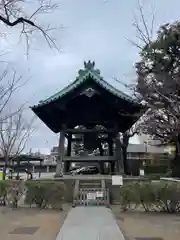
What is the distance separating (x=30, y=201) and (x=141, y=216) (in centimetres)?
450

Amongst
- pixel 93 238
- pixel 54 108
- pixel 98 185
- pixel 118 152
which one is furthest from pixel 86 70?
pixel 93 238

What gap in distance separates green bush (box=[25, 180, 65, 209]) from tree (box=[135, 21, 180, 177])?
5.08 metres

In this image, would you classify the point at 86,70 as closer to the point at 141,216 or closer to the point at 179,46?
the point at 141,216

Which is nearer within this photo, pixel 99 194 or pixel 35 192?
pixel 35 192

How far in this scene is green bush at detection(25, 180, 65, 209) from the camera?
11.6 metres

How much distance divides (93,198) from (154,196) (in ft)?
10.0

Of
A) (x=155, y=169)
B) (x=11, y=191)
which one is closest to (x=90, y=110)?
(x=11, y=191)

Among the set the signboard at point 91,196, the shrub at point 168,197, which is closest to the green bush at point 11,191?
the signboard at point 91,196

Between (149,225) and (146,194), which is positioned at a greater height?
(146,194)

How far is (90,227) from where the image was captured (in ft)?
26.0

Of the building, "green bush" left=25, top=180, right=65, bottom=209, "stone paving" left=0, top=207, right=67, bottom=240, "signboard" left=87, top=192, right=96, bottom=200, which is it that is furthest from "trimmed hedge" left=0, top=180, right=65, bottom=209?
the building

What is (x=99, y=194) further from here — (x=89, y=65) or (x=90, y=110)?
(x=89, y=65)

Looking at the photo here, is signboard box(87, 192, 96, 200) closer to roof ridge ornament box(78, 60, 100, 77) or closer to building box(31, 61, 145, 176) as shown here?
building box(31, 61, 145, 176)

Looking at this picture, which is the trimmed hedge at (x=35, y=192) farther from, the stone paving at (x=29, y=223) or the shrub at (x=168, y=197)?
the shrub at (x=168, y=197)
